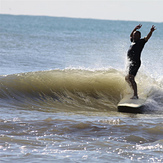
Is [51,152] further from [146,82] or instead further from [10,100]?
[146,82]

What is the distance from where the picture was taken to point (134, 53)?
8.69 metres

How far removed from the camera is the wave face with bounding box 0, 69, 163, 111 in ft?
30.6

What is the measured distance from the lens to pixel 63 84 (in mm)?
10648

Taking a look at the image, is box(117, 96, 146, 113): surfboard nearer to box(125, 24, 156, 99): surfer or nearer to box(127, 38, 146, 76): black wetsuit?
box(125, 24, 156, 99): surfer

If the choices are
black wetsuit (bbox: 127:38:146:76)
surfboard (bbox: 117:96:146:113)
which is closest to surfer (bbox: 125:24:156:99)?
black wetsuit (bbox: 127:38:146:76)

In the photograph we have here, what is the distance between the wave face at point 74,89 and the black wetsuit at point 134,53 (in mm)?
939

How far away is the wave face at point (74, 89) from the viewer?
933cm

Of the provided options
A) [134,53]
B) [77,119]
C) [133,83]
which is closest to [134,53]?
[134,53]

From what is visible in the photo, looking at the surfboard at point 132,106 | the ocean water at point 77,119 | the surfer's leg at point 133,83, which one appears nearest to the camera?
the ocean water at point 77,119

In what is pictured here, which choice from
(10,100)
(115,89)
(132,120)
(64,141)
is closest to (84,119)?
(132,120)

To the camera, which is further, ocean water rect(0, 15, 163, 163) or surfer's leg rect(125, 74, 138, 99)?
surfer's leg rect(125, 74, 138, 99)

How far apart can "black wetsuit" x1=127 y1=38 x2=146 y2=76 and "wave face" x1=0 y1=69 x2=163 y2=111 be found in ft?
3.08

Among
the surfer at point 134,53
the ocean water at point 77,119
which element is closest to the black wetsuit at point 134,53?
the surfer at point 134,53

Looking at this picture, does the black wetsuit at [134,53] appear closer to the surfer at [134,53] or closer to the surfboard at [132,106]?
the surfer at [134,53]
